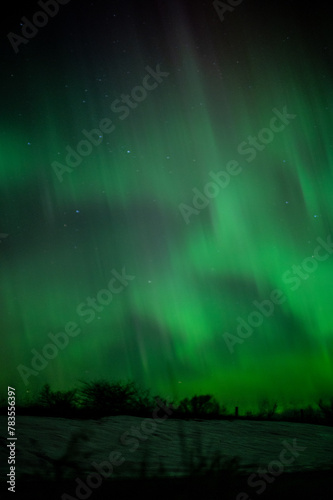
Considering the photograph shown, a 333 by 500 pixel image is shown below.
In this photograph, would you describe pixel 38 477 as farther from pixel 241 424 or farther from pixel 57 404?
pixel 241 424

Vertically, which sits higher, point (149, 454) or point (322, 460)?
point (149, 454)

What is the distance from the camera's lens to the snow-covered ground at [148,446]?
6160 millimetres

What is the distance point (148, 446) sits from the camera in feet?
25.3

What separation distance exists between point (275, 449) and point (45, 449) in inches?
183

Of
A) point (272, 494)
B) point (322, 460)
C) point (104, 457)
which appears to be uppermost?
point (104, 457)

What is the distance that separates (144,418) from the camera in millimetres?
9805

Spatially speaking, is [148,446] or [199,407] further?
[199,407]

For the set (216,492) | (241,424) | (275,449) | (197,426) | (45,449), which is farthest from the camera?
(241,424)

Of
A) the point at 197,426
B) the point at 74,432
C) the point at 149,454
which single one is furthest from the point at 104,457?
the point at 197,426

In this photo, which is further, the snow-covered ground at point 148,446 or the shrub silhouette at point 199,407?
the shrub silhouette at point 199,407

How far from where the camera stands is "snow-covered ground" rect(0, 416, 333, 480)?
6.16 m

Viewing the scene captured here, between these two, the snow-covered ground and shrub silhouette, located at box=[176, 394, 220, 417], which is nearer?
the snow-covered ground

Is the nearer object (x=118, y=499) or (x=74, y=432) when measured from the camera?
(x=118, y=499)

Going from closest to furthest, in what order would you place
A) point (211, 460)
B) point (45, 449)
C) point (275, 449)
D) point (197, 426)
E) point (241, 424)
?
point (45, 449) < point (211, 460) < point (275, 449) < point (197, 426) < point (241, 424)
